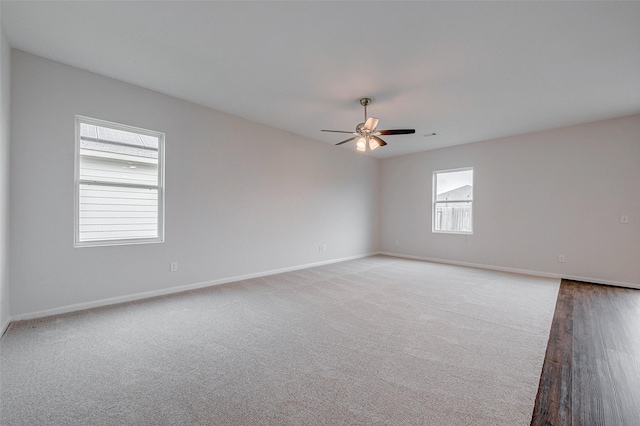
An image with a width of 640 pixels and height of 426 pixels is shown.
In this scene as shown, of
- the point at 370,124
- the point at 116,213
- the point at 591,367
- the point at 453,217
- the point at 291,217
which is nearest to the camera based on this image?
the point at 591,367

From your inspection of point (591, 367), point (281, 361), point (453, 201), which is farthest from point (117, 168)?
point (453, 201)

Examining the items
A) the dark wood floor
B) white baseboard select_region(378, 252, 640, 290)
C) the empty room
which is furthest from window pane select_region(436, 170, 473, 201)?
the dark wood floor

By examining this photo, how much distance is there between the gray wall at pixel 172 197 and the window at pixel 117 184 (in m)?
0.11

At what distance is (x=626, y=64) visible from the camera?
109 inches

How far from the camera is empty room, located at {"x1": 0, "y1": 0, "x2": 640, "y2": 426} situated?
5.73ft

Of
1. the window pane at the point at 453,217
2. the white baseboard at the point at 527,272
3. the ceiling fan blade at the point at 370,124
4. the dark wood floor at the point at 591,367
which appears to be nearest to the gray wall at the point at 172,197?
the ceiling fan blade at the point at 370,124

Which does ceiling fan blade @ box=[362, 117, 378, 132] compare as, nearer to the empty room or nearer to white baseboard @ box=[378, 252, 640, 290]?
the empty room

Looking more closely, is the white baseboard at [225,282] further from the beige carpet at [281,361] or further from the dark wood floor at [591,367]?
the dark wood floor at [591,367]

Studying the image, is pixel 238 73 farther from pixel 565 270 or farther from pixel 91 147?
pixel 565 270

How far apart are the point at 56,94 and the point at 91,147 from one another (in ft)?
1.95

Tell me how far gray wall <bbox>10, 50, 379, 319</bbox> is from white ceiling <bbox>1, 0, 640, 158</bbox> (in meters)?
0.34

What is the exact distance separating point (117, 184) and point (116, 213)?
361mm

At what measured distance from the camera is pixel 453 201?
6215 mm

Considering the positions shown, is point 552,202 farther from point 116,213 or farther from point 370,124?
point 116,213
